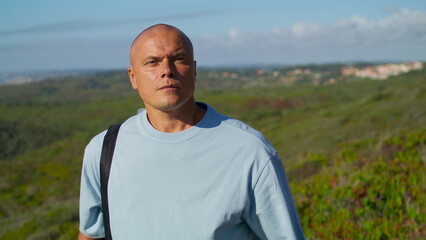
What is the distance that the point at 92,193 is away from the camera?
2.20 m

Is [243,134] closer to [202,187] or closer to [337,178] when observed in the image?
[202,187]

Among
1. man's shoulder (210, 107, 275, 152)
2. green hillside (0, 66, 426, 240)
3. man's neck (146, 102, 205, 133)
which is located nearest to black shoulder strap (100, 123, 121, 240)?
man's neck (146, 102, 205, 133)

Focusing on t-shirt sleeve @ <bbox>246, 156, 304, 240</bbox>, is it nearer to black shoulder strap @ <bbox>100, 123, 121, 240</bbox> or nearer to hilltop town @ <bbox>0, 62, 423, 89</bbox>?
black shoulder strap @ <bbox>100, 123, 121, 240</bbox>

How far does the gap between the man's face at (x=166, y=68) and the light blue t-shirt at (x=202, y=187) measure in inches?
5.7

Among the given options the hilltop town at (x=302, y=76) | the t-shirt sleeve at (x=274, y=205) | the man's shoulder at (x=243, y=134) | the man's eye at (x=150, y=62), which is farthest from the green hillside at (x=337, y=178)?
the hilltop town at (x=302, y=76)

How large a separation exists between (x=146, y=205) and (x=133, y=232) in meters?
0.14

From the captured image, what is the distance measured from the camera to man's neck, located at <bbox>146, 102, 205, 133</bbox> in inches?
80.8

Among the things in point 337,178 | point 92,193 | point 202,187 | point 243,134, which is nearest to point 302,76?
point 337,178

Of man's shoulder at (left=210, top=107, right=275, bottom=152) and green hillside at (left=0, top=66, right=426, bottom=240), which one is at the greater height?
man's shoulder at (left=210, top=107, right=275, bottom=152)

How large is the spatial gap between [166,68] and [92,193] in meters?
0.73

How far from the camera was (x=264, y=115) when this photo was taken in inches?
2169

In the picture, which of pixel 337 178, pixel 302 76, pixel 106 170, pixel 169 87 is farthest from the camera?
pixel 302 76

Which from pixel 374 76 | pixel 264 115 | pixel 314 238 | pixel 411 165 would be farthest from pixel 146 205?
pixel 374 76

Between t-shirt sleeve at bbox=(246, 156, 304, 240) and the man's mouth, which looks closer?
t-shirt sleeve at bbox=(246, 156, 304, 240)
